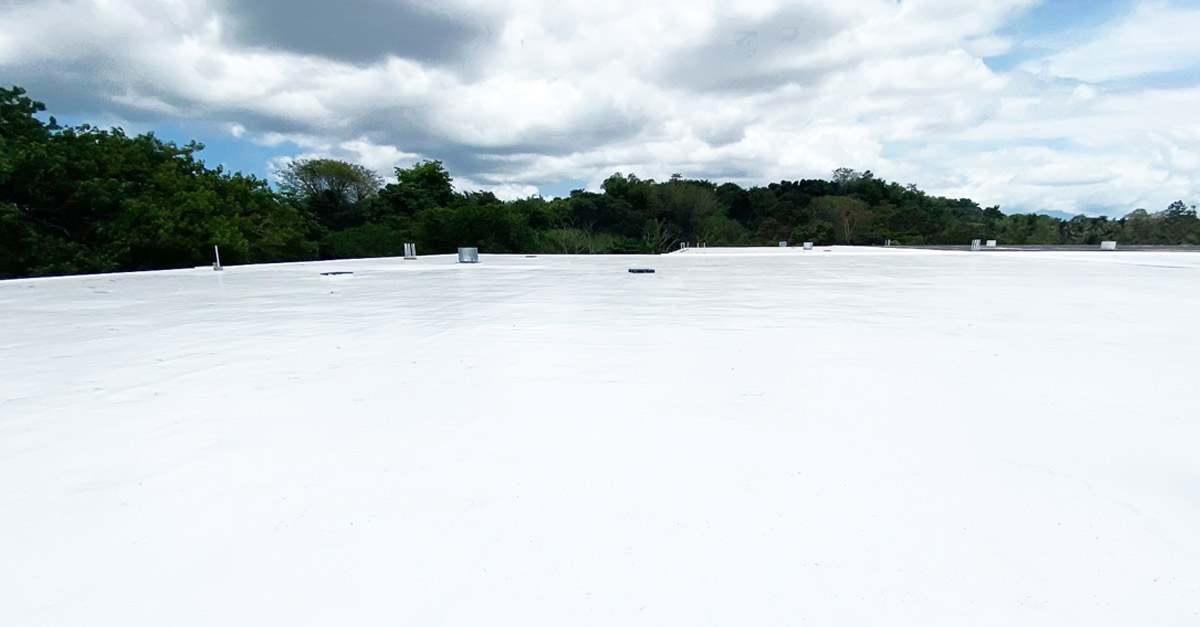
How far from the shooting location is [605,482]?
1.68 meters

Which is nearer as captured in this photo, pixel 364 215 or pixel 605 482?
pixel 605 482

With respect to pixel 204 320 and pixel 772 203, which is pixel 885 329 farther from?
pixel 772 203

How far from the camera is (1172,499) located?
5.06ft

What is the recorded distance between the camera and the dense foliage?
1460 centimetres

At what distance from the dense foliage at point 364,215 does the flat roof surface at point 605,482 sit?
14.6 metres

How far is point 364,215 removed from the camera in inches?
1254

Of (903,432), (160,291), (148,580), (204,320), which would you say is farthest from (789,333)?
(160,291)

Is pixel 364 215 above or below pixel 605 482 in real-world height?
above

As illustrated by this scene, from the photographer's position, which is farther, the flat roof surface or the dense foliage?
the dense foliage

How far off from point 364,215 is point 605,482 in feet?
109

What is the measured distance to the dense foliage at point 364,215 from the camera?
47.9 ft

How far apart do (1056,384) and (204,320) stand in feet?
19.4

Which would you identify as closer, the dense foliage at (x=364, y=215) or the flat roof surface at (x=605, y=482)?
the flat roof surface at (x=605, y=482)

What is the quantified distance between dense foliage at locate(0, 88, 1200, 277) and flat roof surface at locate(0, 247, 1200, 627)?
14.6 meters
